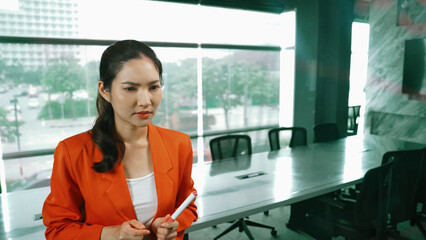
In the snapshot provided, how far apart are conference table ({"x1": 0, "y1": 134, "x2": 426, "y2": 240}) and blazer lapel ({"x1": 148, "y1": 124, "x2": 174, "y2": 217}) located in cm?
84

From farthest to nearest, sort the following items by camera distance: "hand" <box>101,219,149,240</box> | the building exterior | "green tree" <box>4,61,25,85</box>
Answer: "green tree" <box>4,61,25,85</box> → the building exterior → "hand" <box>101,219,149,240</box>

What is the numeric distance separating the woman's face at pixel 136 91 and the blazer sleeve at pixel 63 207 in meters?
0.25

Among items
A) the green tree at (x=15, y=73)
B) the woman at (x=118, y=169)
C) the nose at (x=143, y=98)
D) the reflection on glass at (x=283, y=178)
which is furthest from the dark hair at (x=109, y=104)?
the green tree at (x=15, y=73)

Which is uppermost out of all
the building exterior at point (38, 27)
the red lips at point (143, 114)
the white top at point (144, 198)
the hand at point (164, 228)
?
the building exterior at point (38, 27)

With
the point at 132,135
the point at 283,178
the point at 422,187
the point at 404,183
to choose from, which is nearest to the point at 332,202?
the point at 283,178

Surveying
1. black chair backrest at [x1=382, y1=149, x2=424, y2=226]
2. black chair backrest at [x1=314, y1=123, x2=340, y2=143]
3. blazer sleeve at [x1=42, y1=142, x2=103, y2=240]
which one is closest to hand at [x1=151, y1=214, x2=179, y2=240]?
blazer sleeve at [x1=42, y1=142, x2=103, y2=240]

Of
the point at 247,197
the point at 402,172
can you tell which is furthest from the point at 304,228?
the point at 247,197

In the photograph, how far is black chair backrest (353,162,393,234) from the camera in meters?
2.24

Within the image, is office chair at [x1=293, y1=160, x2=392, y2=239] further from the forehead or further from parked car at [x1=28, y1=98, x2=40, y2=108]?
parked car at [x1=28, y1=98, x2=40, y2=108]

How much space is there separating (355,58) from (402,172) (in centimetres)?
393

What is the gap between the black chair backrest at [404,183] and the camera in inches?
103

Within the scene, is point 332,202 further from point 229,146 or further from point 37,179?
point 37,179

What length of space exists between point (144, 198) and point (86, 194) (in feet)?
0.68

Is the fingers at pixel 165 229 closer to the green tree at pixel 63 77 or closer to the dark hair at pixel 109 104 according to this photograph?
the dark hair at pixel 109 104
